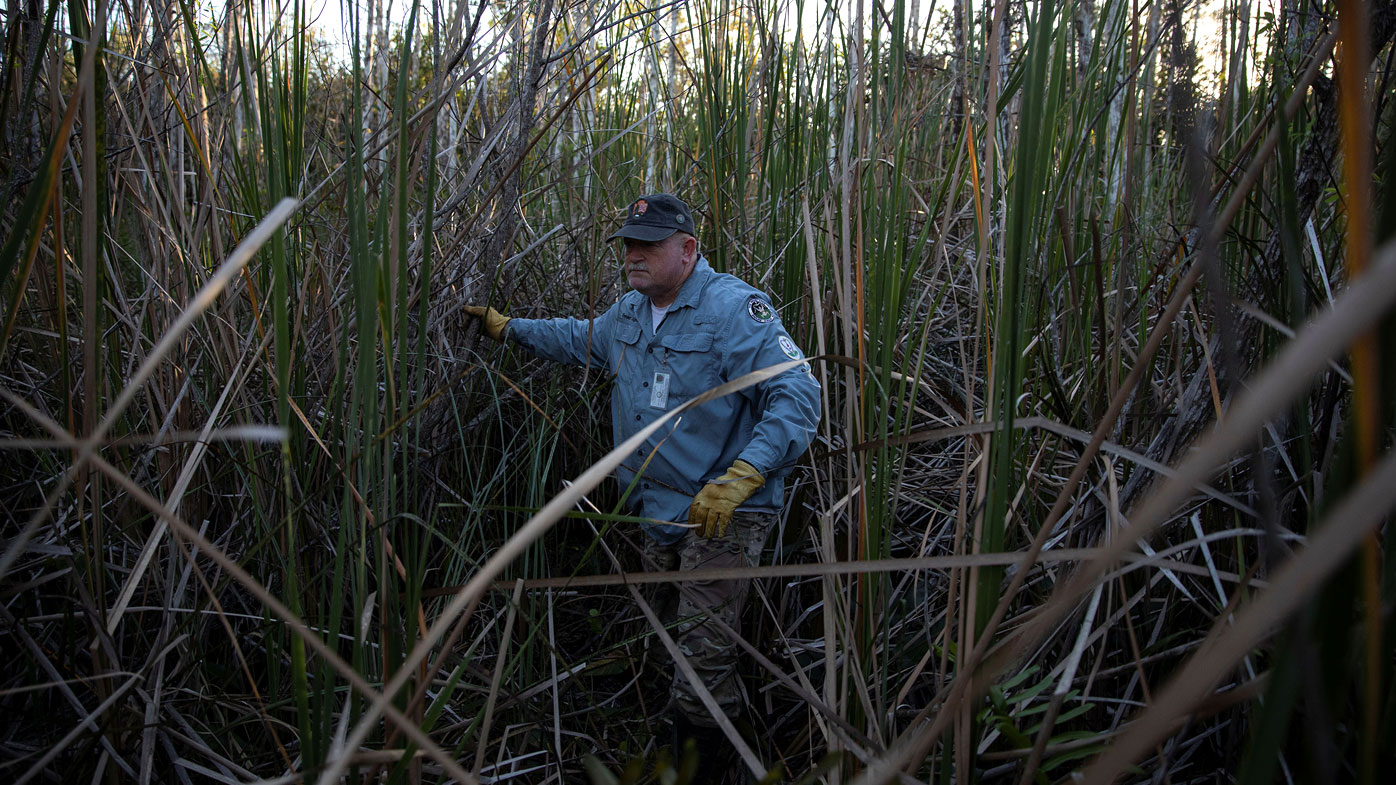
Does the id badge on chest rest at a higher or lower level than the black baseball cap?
lower

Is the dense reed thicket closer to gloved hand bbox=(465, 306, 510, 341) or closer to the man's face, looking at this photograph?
gloved hand bbox=(465, 306, 510, 341)

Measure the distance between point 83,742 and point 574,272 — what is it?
1939mm

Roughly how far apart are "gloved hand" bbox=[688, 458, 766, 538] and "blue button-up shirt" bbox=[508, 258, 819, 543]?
8.2 inches

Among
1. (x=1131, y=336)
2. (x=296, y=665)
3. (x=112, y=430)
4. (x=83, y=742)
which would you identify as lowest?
(x=83, y=742)

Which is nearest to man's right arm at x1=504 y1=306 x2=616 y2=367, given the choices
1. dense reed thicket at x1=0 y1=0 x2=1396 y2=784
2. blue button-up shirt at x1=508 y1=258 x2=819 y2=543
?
blue button-up shirt at x1=508 y1=258 x2=819 y2=543

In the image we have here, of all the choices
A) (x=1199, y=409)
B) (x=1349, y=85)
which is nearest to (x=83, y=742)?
(x=1349, y=85)

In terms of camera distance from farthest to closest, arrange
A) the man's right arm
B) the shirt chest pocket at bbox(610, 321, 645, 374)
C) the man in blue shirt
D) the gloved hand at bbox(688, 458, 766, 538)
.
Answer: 1. the shirt chest pocket at bbox(610, 321, 645, 374)
2. the man's right arm
3. the man in blue shirt
4. the gloved hand at bbox(688, 458, 766, 538)

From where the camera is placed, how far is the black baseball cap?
2242mm

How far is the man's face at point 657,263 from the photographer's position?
2289mm

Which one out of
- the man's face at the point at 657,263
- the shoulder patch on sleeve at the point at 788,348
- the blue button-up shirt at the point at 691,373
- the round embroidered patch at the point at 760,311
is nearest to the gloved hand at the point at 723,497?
the blue button-up shirt at the point at 691,373

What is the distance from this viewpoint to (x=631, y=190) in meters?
2.98

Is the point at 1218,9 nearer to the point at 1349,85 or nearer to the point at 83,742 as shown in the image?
the point at 1349,85

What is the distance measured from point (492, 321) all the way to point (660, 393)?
52 centimetres

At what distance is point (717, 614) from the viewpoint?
1.98 metres
